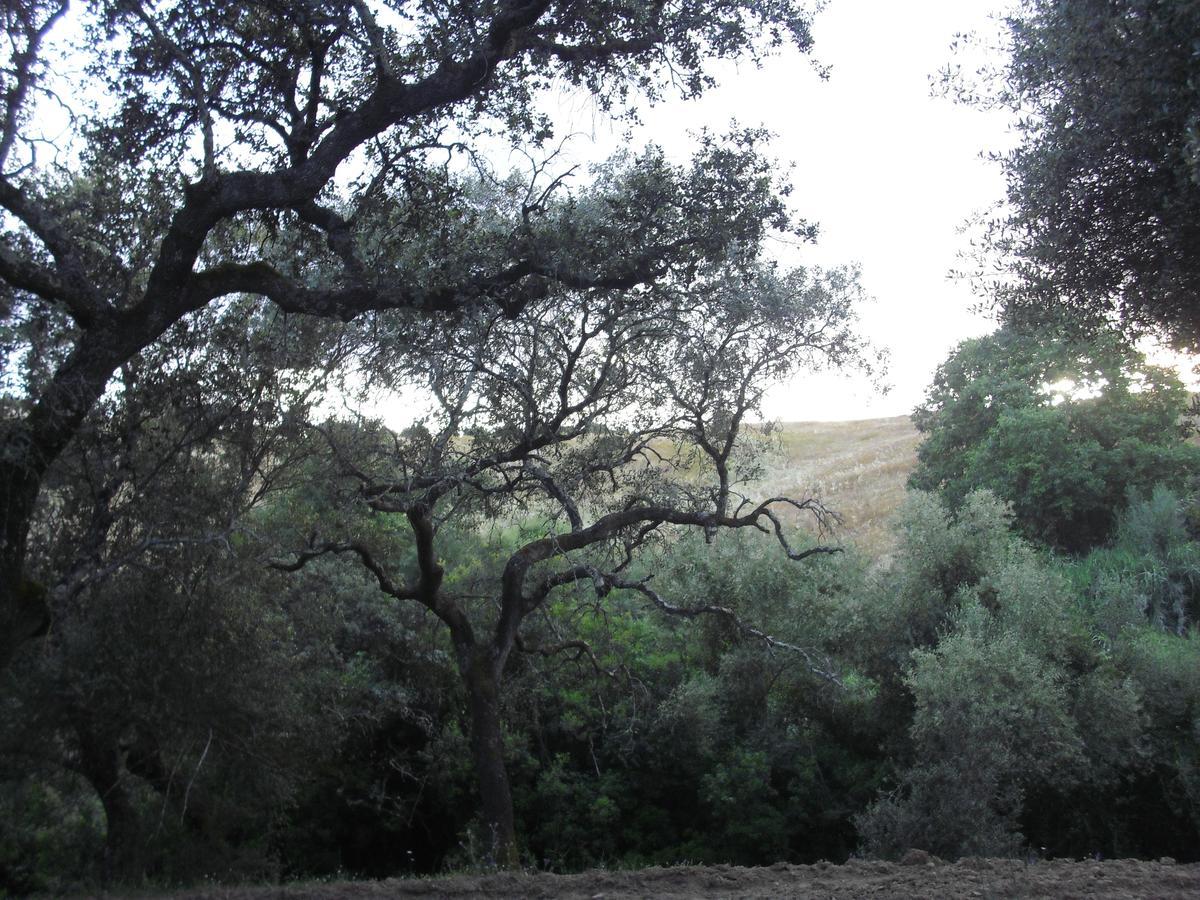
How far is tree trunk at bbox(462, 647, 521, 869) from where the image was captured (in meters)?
11.9

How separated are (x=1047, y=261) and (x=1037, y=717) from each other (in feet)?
31.8

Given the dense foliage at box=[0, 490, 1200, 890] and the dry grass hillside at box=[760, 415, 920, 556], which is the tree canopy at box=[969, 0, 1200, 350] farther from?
the dry grass hillside at box=[760, 415, 920, 556]

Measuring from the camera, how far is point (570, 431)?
12.6 meters

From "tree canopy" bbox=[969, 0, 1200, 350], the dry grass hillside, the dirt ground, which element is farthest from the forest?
the dry grass hillside

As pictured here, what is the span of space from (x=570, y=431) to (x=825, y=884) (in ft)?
22.9

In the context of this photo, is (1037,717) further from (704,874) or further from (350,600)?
(350,600)

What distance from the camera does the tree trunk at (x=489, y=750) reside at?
39.0 ft

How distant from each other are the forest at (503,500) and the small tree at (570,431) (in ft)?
0.26

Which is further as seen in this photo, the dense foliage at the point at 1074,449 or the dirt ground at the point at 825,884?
the dense foliage at the point at 1074,449

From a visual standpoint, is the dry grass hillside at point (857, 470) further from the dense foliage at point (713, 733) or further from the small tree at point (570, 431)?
the small tree at point (570, 431)

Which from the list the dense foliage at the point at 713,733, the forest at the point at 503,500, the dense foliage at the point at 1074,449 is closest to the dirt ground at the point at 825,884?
the forest at the point at 503,500

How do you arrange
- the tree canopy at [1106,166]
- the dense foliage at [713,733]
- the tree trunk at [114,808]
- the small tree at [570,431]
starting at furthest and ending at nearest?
the dense foliage at [713,733], the tree trunk at [114,808], the small tree at [570,431], the tree canopy at [1106,166]

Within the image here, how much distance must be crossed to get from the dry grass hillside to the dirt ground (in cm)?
1937

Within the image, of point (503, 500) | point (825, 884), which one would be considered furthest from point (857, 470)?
point (825, 884)
